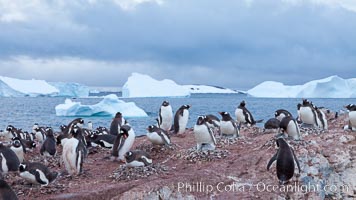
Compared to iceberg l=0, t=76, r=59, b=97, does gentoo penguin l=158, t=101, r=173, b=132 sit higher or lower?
lower

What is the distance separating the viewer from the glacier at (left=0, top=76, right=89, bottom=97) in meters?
75.9

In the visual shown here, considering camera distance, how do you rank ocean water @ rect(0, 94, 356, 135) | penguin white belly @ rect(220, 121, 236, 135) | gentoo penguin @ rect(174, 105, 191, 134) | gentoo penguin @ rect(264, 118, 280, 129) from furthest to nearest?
1. ocean water @ rect(0, 94, 356, 135)
2. gentoo penguin @ rect(174, 105, 191, 134)
3. gentoo penguin @ rect(264, 118, 280, 129)
4. penguin white belly @ rect(220, 121, 236, 135)

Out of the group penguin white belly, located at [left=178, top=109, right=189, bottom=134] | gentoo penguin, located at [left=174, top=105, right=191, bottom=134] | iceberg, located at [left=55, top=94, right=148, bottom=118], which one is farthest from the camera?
iceberg, located at [left=55, top=94, right=148, bottom=118]

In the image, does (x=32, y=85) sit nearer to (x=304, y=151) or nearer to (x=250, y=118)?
(x=250, y=118)

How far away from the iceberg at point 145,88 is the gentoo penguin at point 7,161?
60.6m

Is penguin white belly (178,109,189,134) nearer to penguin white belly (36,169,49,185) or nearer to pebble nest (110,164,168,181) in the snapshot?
pebble nest (110,164,168,181)

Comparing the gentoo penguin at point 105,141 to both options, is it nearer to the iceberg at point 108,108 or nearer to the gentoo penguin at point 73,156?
the gentoo penguin at point 73,156

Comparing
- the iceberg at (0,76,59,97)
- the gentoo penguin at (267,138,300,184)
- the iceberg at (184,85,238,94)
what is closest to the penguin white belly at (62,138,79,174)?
the gentoo penguin at (267,138,300,184)

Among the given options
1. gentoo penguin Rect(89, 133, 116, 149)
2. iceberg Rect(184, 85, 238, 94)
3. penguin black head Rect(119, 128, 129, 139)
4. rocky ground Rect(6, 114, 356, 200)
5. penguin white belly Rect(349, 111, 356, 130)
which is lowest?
rocky ground Rect(6, 114, 356, 200)

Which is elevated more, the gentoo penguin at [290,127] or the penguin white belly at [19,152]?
the gentoo penguin at [290,127]

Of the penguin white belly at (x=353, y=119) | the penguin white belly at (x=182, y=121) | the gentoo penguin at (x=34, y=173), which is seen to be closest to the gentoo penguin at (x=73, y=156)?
the gentoo penguin at (x=34, y=173)

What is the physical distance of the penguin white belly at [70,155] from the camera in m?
10.3

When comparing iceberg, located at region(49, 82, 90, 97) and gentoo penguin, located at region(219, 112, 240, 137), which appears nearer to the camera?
gentoo penguin, located at region(219, 112, 240, 137)

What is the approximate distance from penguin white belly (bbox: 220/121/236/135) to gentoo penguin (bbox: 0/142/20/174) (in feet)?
17.9
